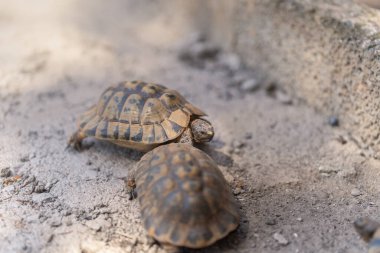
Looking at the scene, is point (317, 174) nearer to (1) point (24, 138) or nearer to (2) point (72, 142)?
(2) point (72, 142)

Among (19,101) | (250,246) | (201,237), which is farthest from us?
(19,101)

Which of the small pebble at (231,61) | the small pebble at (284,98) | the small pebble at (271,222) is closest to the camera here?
the small pebble at (271,222)

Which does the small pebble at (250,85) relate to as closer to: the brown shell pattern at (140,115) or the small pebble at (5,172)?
the brown shell pattern at (140,115)

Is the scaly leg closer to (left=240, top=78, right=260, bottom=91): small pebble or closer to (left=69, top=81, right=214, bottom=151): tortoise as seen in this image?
(left=69, top=81, right=214, bottom=151): tortoise

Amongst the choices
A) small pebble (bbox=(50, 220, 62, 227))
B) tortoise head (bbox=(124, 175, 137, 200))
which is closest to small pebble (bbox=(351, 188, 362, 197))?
tortoise head (bbox=(124, 175, 137, 200))

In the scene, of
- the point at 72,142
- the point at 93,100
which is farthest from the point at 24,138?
the point at 93,100

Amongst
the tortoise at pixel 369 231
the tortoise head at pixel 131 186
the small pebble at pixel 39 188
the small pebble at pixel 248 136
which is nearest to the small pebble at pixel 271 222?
the tortoise at pixel 369 231
